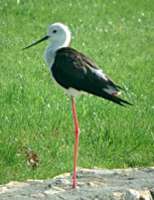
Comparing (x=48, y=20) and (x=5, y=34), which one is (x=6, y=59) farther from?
(x=48, y=20)

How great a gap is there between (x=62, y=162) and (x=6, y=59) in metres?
5.04

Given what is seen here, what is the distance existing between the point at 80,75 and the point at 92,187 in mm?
1077

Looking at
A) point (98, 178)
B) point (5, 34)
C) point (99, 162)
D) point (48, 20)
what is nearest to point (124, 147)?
point (99, 162)

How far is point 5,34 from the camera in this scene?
667 inches

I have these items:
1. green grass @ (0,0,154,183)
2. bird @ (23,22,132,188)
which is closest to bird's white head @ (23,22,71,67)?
bird @ (23,22,132,188)

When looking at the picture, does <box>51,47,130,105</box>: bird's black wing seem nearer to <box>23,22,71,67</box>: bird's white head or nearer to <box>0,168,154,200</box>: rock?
<box>23,22,71,67</box>: bird's white head

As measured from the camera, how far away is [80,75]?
7863 millimetres

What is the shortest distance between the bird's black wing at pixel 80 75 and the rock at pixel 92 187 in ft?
2.71

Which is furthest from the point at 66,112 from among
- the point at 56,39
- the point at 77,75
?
the point at 77,75

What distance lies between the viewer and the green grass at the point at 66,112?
32.2 feet

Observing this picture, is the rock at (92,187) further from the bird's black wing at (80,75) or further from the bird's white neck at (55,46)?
the bird's white neck at (55,46)

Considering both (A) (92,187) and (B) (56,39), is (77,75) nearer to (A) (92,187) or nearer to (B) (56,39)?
(B) (56,39)

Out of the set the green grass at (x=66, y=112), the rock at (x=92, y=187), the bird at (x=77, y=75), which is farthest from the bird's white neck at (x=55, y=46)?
the green grass at (x=66, y=112)

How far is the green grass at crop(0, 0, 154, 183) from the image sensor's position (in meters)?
9.80
